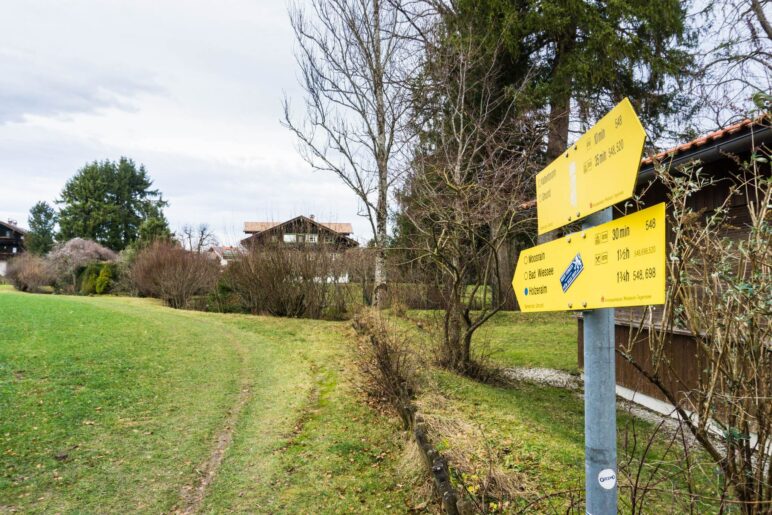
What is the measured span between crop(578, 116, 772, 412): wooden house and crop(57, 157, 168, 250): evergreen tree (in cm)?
4993

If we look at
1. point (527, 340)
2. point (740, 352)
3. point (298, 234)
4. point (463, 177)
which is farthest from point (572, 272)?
point (298, 234)

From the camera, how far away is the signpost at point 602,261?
1.53 meters

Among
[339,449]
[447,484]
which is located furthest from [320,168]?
[447,484]

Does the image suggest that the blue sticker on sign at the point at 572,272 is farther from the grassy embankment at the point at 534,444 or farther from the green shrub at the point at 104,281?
the green shrub at the point at 104,281

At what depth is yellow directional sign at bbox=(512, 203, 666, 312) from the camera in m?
1.47

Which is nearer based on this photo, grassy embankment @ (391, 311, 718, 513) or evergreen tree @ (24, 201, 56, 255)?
grassy embankment @ (391, 311, 718, 513)

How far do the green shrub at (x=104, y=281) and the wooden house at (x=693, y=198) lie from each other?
92.1 feet

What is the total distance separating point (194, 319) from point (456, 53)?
38.6 ft

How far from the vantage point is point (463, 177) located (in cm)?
1062

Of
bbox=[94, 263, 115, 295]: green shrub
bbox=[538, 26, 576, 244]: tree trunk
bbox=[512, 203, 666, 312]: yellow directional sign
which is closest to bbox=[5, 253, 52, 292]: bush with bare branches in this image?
bbox=[94, 263, 115, 295]: green shrub

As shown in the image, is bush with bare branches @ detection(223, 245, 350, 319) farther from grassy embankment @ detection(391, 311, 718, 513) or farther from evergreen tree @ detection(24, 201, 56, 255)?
evergreen tree @ detection(24, 201, 56, 255)

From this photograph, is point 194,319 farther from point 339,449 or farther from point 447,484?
point 447,484

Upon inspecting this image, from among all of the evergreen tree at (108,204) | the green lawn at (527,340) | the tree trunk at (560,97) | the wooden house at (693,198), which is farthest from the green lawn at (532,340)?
the evergreen tree at (108,204)

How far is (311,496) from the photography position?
460 centimetres
